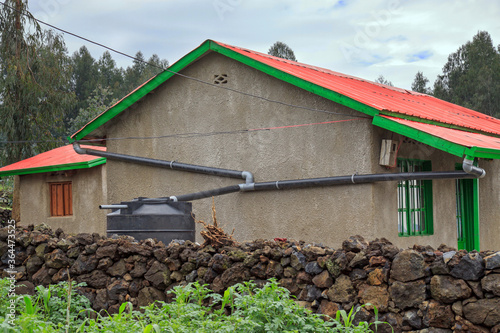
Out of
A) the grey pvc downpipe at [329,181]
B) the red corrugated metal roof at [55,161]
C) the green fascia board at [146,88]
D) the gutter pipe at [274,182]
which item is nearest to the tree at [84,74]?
the red corrugated metal roof at [55,161]

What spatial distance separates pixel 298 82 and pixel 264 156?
151 cm

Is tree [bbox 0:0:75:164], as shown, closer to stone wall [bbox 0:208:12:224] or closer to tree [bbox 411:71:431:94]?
stone wall [bbox 0:208:12:224]

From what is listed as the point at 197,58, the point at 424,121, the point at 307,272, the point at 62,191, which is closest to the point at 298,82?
the point at 424,121

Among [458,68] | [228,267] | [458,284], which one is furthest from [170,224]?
[458,68]

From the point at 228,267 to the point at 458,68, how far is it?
43329mm

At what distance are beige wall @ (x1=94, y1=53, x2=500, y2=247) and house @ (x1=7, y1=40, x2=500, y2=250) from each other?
20 mm

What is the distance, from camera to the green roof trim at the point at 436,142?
8141 mm

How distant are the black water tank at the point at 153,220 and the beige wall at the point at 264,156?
2.10 m

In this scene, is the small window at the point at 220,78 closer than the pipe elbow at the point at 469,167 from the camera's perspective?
No

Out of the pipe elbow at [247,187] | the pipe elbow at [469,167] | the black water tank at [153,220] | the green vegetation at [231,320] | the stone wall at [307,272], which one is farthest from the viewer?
the pipe elbow at [247,187]

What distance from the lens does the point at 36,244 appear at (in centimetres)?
825

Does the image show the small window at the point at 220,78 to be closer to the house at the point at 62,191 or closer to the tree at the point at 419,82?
the house at the point at 62,191

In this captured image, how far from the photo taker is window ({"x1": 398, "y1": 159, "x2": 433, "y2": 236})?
10223mm

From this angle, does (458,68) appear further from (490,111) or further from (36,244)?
(36,244)
